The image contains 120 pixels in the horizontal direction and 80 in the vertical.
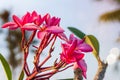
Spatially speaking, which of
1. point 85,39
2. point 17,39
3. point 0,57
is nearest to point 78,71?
point 85,39

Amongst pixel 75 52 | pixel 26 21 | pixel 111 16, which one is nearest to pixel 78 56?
pixel 75 52

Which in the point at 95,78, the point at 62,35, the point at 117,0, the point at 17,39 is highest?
the point at 62,35

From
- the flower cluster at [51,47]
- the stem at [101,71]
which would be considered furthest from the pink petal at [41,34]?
the stem at [101,71]

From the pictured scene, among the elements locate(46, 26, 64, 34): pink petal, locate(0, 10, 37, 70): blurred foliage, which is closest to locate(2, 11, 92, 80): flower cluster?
locate(46, 26, 64, 34): pink petal

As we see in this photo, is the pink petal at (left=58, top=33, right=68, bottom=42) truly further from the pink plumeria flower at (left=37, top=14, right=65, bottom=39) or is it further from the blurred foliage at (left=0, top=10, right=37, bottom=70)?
the blurred foliage at (left=0, top=10, right=37, bottom=70)

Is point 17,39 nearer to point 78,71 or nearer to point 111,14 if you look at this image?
point 111,14

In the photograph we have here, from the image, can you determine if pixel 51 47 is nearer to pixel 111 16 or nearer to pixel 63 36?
pixel 63 36
